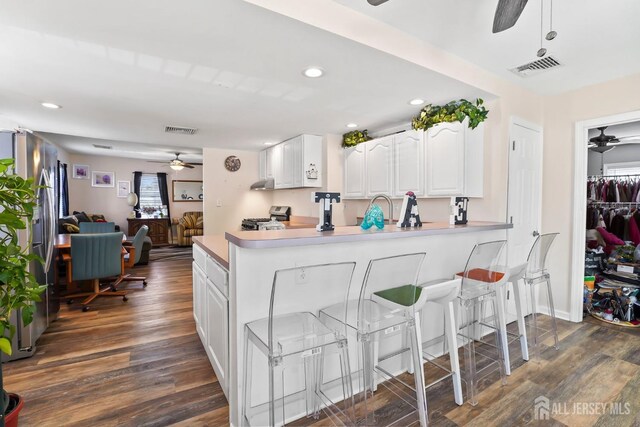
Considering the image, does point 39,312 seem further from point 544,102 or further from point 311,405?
point 544,102

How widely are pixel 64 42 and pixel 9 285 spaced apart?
163cm

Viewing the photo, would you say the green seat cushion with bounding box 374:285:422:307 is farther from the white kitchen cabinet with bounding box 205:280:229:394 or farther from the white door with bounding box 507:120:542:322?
the white door with bounding box 507:120:542:322

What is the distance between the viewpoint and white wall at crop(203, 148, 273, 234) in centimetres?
553

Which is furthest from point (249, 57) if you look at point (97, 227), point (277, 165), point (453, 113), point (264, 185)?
point (97, 227)

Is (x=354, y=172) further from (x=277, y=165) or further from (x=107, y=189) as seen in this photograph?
(x=107, y=189)

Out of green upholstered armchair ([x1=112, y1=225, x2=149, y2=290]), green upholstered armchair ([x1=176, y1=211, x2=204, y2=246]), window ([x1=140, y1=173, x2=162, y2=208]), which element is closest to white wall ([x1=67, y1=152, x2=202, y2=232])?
window ([x1=140, y1=173, x2=162, y2=208])

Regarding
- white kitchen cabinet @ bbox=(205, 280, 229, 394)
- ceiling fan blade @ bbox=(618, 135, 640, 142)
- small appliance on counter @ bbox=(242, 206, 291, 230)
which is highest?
ceiling fan blade @ bbox=(618, 135, 640, 142)

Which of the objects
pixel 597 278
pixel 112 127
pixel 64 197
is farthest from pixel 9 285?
pixel 64 197

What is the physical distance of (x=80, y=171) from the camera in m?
7.17

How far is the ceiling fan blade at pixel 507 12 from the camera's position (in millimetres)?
1454

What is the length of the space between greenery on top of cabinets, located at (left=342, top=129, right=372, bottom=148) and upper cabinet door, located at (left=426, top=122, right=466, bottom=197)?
110cm

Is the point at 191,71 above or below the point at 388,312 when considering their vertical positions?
above

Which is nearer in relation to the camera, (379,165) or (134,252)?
(379,165)

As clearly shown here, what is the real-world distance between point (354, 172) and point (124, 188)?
6530 millimetres
